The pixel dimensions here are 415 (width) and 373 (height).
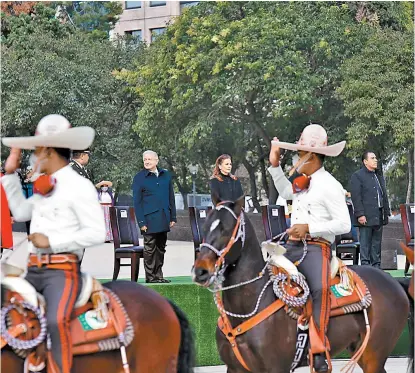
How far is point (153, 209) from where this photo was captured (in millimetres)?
12492

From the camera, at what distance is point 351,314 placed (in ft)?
26.0

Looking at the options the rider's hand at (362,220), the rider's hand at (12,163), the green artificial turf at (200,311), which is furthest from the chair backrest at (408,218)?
the rider's hand at (12,163)

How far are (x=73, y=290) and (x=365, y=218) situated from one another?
28.1 feet

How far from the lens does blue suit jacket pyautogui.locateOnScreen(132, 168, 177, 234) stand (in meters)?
12.5

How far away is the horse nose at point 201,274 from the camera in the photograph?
6527mm

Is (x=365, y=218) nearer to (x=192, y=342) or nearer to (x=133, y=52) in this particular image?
(x=192, y=342)

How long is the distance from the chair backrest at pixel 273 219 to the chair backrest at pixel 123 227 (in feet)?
13.5

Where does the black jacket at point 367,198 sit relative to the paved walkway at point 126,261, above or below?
above

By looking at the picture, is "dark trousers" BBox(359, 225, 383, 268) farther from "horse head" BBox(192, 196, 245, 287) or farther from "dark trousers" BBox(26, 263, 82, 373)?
"dark trousers" BBox(26, 263, 82, 373)

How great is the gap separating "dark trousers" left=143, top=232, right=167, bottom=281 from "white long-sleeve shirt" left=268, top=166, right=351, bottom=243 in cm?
485

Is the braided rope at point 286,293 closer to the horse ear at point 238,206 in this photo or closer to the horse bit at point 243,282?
the horse bit at point 243,282

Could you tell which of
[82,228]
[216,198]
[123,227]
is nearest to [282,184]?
[216,198]

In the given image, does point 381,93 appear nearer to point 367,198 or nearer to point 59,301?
point 367,198

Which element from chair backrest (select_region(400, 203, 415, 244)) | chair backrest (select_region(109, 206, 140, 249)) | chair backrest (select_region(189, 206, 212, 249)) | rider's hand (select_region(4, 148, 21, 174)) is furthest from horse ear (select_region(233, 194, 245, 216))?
chair backrest (select_region(400, 203, 415, 244))
